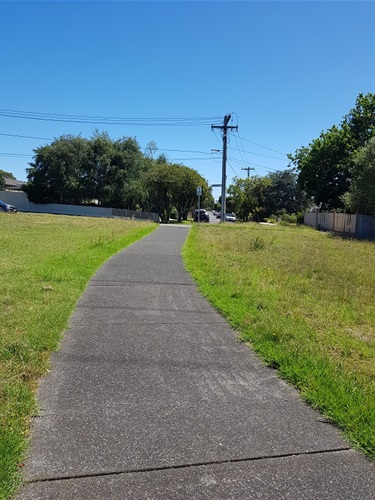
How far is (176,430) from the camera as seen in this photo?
10.2 ft

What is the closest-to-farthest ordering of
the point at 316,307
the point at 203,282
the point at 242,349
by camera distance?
1. the point at 242,349
2. the point at 316,307
3. the point at 203,282

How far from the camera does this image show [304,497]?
8.05 feet

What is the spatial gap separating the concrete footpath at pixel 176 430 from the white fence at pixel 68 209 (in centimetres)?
4438

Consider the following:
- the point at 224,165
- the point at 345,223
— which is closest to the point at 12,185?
the point at 224,165

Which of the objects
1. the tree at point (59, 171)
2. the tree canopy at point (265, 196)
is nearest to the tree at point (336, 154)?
the tree canopy at point (265, 196)

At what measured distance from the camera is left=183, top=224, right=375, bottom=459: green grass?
12.0 feet

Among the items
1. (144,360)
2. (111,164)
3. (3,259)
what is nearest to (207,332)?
(144,360)

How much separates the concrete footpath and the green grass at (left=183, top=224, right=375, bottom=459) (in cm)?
24

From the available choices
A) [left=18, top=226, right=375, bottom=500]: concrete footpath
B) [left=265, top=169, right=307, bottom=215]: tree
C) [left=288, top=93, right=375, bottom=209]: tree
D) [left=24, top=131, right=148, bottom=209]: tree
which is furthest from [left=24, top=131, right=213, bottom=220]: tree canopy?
[left=18, top=226, right=375, bottom=500]: concrete footpath

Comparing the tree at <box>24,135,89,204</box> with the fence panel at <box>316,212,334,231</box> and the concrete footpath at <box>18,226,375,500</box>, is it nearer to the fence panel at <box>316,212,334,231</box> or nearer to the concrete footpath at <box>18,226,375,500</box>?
the fence panel at <box>316,212,334,231</box>

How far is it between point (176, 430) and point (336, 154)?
143 ft

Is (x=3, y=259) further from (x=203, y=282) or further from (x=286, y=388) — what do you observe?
(x=286, y=388)

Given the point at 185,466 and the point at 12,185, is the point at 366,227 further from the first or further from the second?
the point at 12,185

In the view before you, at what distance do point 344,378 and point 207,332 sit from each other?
6.79 feet
